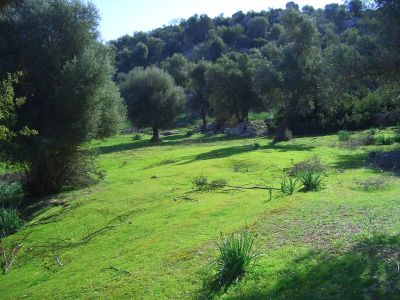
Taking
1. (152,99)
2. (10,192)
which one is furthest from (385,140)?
(152,99)

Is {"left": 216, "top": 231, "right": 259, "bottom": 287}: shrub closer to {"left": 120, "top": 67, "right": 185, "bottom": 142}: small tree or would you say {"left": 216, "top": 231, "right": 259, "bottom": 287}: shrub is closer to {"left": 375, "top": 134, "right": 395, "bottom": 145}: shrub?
{"left": 375, "top": 134, "right": 395, "bottom": 145}: shrub

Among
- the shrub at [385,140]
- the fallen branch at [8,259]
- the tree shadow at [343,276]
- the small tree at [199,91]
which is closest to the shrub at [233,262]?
the tree shadow at [343,276]

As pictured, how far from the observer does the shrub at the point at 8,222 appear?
49.8 ft

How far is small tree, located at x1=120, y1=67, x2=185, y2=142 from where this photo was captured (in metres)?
54.0

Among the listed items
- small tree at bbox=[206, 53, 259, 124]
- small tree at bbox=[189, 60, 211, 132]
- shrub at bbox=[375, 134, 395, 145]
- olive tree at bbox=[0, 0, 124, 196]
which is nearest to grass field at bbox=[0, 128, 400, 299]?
olive tree at bbox=[0, 0, 124, 196]

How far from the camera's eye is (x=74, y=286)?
8984mm

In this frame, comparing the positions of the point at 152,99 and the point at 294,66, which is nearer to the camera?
the point at 294,66

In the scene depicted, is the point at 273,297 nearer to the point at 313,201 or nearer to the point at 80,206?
the point at 313,201

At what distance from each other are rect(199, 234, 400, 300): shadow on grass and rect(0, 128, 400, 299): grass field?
16 millimetres

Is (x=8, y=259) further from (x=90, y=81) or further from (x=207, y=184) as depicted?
(x=90, y=81)

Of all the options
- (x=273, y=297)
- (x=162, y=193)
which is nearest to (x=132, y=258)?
(x=273, y=297)

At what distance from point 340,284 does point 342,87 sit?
7293 mm

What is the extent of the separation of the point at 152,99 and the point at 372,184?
4182 centimetres

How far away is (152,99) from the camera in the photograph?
53.7 m
